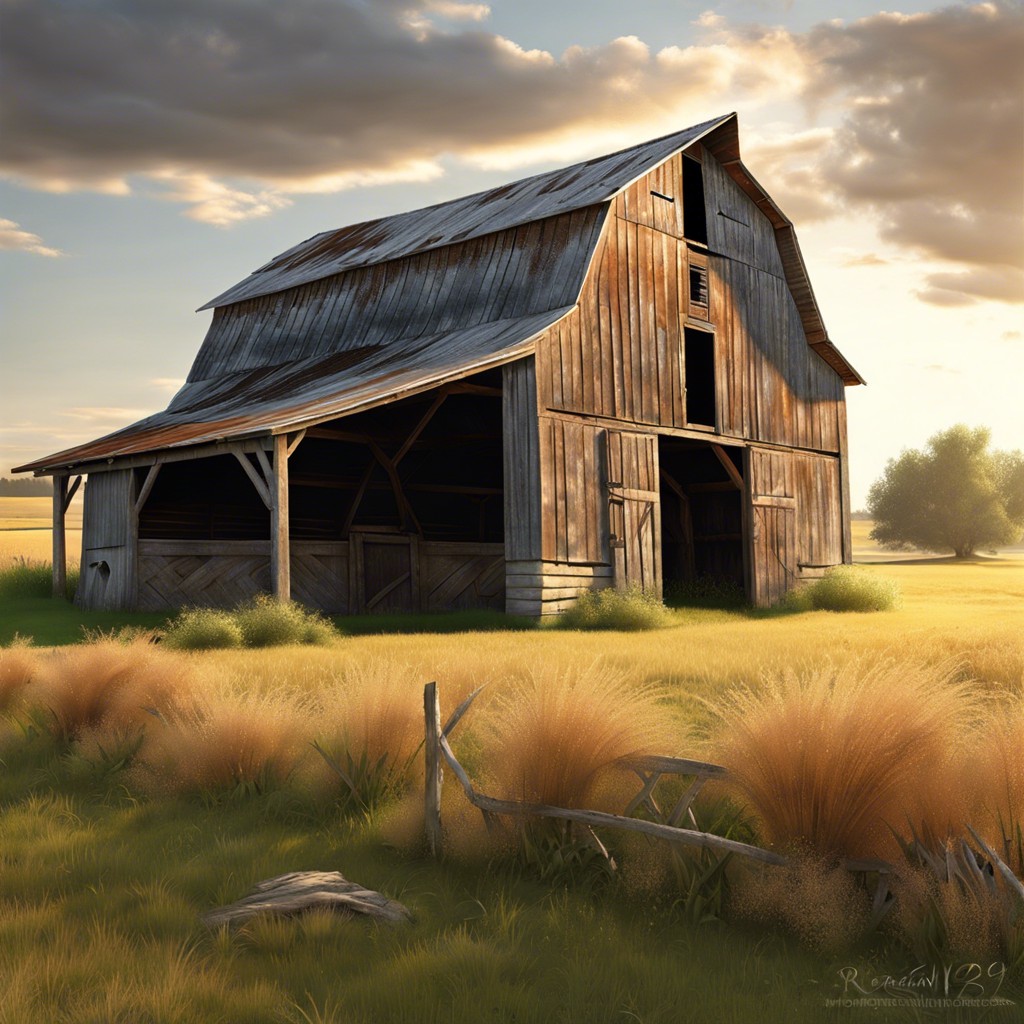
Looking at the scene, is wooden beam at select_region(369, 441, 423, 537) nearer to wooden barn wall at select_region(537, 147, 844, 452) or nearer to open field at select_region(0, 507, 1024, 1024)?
wooden barn wall at select_region(537, 147, 844, 452)

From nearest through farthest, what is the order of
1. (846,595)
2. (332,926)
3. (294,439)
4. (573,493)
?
1. (332,926)
2. (294,439)
3. (573,493)
4. (846,595)

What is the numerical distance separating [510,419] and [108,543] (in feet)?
26.2

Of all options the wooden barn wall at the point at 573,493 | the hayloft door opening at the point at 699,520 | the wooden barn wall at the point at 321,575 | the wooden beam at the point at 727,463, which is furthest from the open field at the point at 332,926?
the hayloft door opening at the point at 699,520

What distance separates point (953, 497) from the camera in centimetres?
6912

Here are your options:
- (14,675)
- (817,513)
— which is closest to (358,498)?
(817,513)

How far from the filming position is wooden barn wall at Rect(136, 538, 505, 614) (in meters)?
20.9

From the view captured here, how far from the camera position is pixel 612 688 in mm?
6461

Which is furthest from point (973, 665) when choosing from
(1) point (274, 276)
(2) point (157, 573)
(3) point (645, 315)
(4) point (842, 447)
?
(1) point (274, 276)

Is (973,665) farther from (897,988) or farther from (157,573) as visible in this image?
(157,573)

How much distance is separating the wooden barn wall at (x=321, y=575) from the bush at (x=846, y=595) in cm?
Result: 652

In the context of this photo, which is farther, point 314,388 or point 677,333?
point 677,333

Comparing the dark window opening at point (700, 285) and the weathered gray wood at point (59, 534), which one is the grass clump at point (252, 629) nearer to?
the weathered gray wood at point (59, 534)

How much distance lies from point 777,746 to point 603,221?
16615 millimetres

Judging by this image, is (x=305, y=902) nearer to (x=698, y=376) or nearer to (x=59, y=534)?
(x=59, y=534)
